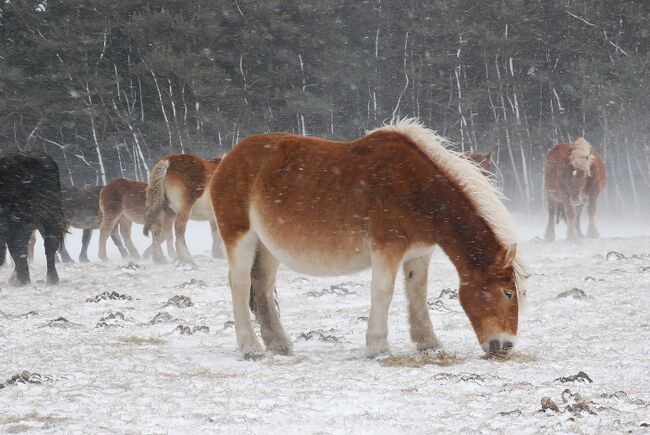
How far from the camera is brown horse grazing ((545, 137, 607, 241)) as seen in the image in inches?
688

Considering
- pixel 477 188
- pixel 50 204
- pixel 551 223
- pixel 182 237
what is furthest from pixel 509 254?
pixel 551 223

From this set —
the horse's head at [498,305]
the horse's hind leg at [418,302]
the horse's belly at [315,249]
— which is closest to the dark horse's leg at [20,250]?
the horse's belly at [315,249]

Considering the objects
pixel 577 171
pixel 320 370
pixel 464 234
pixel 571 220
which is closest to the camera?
pixel 320 370

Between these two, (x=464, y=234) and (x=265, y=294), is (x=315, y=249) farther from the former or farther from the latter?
(x=464, y=234)

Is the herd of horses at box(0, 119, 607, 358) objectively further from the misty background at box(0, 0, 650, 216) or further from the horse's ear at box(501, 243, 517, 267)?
the misty background at box(0, 0, 650, 216)

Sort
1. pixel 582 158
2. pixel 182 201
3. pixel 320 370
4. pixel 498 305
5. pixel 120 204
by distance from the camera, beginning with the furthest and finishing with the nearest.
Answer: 1. pixel 120 204
2. pixel 582 158
3. pixel 182 201
4. pixel 498 305
5. pixel 320 370

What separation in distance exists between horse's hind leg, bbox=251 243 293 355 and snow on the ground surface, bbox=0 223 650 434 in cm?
34

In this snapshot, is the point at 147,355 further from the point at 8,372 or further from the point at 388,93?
the point at 388,93

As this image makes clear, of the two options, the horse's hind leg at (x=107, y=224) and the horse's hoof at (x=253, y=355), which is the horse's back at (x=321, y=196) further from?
the horse's hind leg at (x=107, y=224)

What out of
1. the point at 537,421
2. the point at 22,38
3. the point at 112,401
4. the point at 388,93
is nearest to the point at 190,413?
the point at 112,401

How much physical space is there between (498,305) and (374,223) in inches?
44.9

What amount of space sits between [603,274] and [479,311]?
5450mm

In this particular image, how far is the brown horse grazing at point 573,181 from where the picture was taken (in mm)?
17469

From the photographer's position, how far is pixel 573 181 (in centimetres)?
1756
